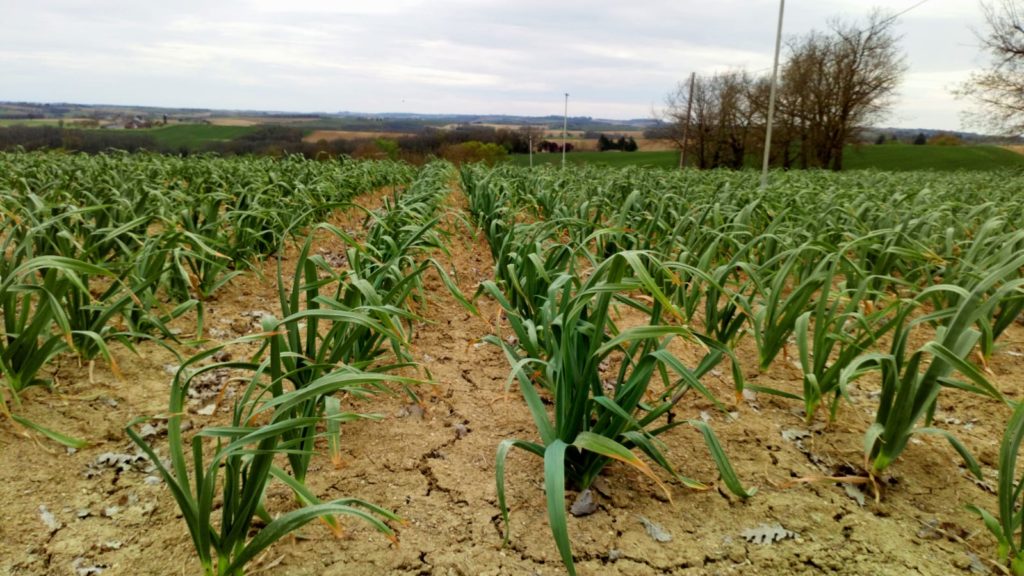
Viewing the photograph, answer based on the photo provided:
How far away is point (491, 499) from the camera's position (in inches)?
60.6

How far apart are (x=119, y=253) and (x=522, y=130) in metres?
40.4

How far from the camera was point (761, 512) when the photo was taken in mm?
1479

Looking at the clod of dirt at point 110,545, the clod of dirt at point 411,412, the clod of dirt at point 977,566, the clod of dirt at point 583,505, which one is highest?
the clod of dirt at point 411,412

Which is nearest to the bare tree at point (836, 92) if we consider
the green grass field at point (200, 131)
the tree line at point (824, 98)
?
the tree line at point (824, 98)

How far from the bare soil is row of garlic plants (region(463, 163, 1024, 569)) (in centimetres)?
→ 13

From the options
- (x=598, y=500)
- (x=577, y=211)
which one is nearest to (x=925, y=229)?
(x=577, y=211)

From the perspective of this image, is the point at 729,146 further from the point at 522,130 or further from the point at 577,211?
the point at 577,211

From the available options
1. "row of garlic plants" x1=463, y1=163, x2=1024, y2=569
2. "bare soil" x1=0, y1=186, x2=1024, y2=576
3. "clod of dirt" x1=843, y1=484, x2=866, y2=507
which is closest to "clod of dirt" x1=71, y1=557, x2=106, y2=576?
"bare soil" x1=0, y1=186, x2=1024, y2=576

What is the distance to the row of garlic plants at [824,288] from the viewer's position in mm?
1456

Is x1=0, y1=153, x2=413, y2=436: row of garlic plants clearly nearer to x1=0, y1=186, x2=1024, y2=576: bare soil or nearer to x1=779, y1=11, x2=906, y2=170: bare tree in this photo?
x1=0, y1=186, x2=1024, y2=576: bare soil

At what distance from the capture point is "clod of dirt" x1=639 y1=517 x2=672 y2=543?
140 centimetres

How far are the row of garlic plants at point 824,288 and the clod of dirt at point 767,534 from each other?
10.7 inches

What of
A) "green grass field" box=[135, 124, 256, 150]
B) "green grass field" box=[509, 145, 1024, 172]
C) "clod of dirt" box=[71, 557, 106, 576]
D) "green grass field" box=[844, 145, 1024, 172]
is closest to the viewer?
"clod of dirt" box=[71, 557, 106, 576]

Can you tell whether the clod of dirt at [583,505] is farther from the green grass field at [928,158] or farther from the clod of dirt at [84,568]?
the green grass field at [928,158]
